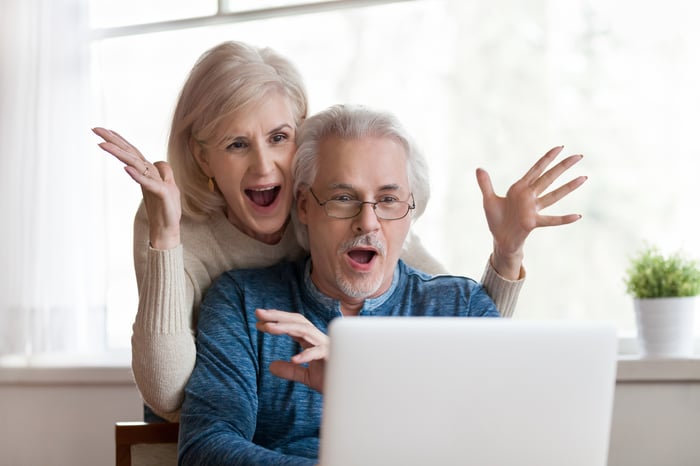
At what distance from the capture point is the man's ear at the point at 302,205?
203 cm

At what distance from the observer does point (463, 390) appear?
1.11 m

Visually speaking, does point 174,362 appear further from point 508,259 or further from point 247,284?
point 508,259

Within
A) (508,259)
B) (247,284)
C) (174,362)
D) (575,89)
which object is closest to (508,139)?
(575,89)

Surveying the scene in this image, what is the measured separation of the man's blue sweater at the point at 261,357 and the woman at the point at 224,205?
7 cm

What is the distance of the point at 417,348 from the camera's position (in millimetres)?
1086

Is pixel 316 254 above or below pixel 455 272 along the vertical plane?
above

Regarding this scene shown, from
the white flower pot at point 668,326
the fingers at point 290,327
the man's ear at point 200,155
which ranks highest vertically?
the man's ear at point 200,155

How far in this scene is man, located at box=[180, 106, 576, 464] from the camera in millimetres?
1846

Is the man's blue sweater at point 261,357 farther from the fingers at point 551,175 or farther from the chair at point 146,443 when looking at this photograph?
the fingers at point 551,175

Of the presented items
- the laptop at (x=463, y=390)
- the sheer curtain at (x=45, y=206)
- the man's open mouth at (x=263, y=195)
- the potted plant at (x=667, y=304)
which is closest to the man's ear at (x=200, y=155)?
the man's open mouth at (x=263, y=195)

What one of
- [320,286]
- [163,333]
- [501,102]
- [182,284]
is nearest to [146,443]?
[163,333]

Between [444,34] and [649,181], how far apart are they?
95 cm

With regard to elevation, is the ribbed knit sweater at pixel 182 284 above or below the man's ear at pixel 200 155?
below

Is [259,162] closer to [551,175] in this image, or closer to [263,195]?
[263,195]
